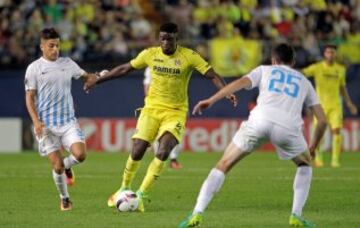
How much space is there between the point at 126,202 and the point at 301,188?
2596mm

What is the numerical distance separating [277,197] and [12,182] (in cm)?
491

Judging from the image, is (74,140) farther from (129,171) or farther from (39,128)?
(129,171)

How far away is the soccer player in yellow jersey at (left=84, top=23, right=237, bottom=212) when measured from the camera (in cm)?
1412

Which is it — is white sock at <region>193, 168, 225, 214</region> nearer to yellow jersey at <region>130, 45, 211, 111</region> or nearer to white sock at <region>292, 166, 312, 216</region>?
white sock at <region>292, 166, 312, 216</region>

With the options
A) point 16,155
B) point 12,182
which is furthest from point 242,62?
point 12,182

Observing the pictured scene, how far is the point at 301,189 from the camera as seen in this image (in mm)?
11820

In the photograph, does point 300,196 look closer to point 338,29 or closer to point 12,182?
point 12,182

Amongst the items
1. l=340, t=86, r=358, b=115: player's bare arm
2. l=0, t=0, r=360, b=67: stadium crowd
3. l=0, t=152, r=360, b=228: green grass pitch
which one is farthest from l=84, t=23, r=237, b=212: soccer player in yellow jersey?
l=0, t=0, r=360, b=67: stadium crowd

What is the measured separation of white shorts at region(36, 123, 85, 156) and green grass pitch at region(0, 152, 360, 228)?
773 mm

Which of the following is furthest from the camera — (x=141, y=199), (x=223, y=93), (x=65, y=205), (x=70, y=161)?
(x=70, y=161)

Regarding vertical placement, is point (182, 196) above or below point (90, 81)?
below

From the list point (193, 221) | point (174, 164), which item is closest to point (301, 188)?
point (193, 221)

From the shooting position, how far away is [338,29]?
2947 cm

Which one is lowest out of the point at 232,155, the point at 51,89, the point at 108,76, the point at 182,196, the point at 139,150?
the point at 182,196
